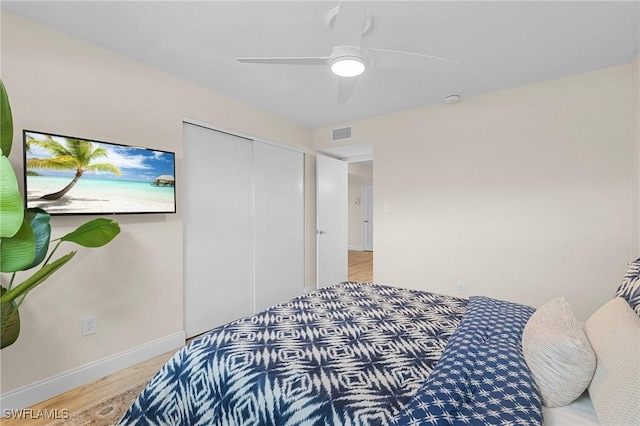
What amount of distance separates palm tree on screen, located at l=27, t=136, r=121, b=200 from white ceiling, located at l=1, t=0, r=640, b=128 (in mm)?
778

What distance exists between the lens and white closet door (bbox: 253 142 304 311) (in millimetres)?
3473

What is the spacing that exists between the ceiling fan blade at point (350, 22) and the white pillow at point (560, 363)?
1.43 metres

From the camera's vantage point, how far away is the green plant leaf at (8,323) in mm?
1393

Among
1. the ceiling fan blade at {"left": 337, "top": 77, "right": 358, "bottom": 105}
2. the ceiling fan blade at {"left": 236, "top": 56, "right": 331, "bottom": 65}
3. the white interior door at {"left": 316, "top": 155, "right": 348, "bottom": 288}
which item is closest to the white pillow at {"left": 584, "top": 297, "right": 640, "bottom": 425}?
the ceiling fan blade at {"left": 236, "top": 56, "right": 331, "bottom": 65}

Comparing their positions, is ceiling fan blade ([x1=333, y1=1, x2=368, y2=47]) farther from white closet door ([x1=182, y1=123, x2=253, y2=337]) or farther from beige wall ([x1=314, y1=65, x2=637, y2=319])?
beige wall ([x1=314, y1=65, x2=637, y2=319])

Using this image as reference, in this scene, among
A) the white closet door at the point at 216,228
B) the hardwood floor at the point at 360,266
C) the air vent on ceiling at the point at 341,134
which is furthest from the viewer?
the hardwood floor at the point at 360,266

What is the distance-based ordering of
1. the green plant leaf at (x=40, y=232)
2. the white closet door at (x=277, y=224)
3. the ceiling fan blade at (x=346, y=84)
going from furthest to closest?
1. the white closet door at (x=277, y=224)
2. the ceiling fan blade at (x=346, y=84)
3. the green plant leaf at (x=40, y=232)

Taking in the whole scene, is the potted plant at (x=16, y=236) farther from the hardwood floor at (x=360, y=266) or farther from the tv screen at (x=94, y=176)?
the hardwood floor at (x=360, y=266)

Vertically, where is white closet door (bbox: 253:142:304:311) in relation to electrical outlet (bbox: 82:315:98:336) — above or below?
above

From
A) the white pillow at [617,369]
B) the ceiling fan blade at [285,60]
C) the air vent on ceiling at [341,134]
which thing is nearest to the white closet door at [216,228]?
the air vent on ceiling at [341,134]

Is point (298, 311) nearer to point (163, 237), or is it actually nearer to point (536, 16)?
point (163, 237)

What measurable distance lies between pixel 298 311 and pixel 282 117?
2720mm

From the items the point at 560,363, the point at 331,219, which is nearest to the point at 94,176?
the point at 560,363

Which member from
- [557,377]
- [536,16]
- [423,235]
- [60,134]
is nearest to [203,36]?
[60,134]
